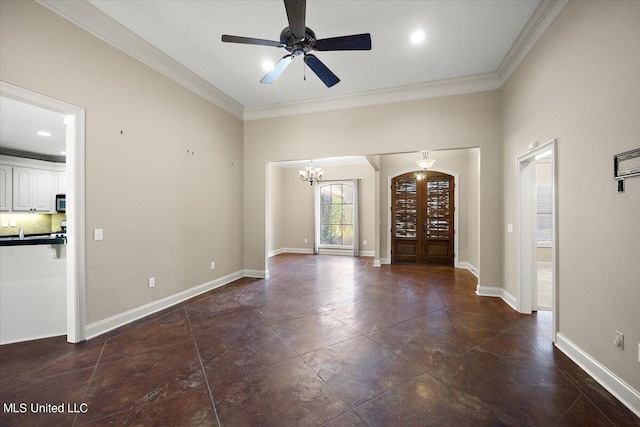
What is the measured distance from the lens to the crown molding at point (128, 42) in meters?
2.64

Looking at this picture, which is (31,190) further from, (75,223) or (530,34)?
(530,34)

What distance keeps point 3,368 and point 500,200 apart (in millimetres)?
6085

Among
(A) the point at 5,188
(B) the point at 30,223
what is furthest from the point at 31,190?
(B) the point at 30,223

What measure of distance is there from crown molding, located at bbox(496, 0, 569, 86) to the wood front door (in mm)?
3227

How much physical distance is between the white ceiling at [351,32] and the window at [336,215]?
4.81m

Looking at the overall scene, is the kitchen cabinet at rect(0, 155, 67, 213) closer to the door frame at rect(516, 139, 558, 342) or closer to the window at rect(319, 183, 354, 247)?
the window at rect(319, 183, 354, 247)

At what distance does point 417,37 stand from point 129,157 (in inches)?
151

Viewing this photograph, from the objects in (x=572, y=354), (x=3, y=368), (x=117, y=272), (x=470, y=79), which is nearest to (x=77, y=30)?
(x=117, y=272)

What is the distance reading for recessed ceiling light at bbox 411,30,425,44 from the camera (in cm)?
320

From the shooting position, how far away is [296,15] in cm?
216

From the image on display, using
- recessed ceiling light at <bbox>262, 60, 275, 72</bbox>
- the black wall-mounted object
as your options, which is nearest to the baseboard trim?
the black wall-mounted object

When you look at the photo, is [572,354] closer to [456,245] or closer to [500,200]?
[500,200]

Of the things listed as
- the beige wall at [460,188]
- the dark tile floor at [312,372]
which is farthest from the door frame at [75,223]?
the beige wall at [460,188]

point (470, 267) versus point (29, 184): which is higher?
point (29, 184)
